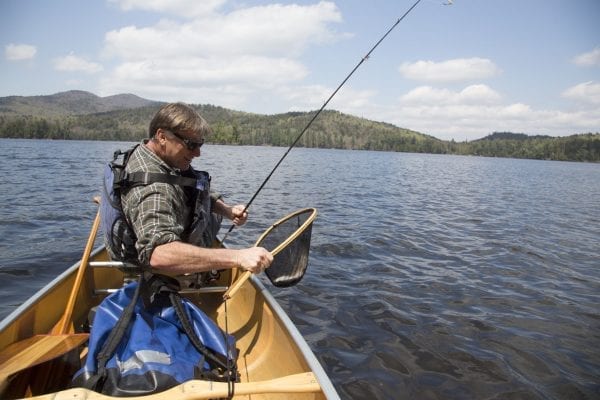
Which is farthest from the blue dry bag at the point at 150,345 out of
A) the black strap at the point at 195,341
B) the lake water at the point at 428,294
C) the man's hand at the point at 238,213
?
the lake water at the point at 428,294

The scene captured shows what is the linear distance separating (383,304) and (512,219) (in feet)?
45.4

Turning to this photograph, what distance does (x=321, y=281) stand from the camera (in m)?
9.17

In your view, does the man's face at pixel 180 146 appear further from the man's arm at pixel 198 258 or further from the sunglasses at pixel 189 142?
the man's arm at pixel 198 258

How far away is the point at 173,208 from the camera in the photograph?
3.46 meters

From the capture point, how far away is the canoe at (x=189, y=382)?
2963 millimetres

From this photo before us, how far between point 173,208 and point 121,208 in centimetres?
48

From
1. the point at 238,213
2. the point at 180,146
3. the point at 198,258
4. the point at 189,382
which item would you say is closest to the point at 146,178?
the point at 180,146

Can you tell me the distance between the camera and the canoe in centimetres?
296

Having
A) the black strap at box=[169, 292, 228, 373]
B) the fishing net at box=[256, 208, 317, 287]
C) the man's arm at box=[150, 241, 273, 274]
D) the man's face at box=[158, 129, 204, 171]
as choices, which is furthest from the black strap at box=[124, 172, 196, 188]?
the fishing net at box=[256, 208, 317, 287]

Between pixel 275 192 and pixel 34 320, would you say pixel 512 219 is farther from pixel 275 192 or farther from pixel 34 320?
pixel 34 320

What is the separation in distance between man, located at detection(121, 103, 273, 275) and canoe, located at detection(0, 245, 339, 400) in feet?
3.00

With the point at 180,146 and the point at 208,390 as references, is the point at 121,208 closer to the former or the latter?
the point at 180,146

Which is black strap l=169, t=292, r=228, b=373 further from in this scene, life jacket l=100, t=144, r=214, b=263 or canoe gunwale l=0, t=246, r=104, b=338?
canoe gunwale l=0, t=246, r=104, b=338

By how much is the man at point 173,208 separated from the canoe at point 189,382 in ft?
3.00
